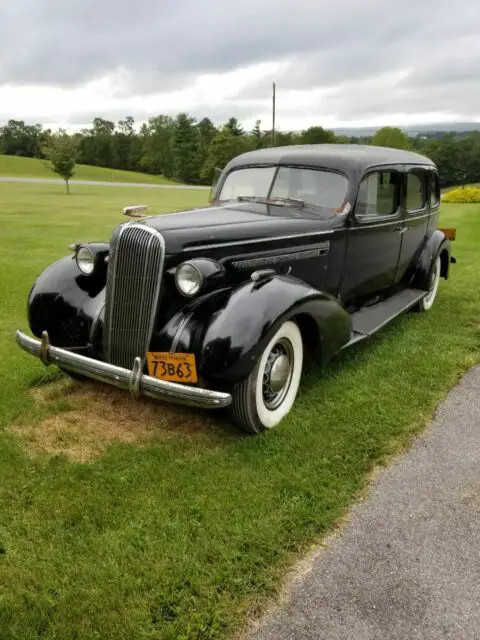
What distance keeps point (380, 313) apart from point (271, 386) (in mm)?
2071

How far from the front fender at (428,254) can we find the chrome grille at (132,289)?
3.74 m

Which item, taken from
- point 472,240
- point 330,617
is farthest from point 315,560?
point 472,240

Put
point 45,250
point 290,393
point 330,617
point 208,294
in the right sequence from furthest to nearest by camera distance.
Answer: point 45,250, point 290,393, point 208,294, point 330,617

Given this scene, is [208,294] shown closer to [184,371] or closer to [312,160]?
[184,371]

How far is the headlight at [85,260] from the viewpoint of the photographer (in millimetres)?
3959

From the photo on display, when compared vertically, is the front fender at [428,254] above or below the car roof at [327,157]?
below

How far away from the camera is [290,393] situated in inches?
150

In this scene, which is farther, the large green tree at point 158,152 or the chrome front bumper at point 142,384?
the large green tree at point 158,152

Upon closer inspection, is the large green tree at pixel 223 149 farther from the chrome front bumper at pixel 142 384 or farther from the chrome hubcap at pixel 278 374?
the chrome front bumper at pixel 142 384

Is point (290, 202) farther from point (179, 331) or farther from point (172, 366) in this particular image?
point (172, 366)

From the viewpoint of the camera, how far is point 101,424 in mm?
3697

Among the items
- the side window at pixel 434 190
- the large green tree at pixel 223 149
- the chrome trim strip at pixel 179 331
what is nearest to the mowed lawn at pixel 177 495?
the chrome trim strip at pixel 179 331

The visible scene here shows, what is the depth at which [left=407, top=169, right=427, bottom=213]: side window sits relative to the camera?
577 cm

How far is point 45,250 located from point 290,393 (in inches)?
340
